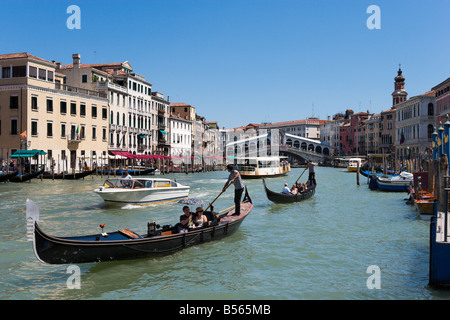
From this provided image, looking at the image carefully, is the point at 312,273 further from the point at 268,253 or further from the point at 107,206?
the point at 107,206

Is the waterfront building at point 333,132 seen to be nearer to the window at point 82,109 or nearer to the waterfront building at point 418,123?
the waterfront building at point 418,123

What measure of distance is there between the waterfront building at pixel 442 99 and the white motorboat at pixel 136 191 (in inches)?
1107

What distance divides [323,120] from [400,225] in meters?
80.8

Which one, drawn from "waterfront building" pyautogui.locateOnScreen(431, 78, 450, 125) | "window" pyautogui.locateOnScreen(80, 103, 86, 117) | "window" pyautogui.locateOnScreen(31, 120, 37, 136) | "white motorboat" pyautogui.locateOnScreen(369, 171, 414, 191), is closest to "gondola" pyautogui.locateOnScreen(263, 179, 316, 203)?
"white motorboat" pyautogui.locateOnScreen(369, 171, 414, 191)

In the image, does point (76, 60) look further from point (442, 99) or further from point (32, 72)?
point (442, 99)

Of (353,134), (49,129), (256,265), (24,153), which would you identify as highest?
(353,134)

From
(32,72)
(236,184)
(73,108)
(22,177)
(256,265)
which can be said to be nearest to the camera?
(256,265)

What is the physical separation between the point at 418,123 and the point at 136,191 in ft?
120

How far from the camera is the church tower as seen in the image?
192 feet

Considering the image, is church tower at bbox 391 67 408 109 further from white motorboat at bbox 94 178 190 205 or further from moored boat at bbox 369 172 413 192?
white motorboat at bbox 94 178 190 205

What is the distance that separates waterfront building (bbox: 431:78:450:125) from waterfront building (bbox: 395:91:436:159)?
2810 mm

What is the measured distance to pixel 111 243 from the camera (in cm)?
635

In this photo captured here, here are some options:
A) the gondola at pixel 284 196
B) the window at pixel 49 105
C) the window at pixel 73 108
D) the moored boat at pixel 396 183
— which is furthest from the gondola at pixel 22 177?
the moored boat at pixel 396 183

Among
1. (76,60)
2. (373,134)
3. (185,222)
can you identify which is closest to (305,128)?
(373,134)
